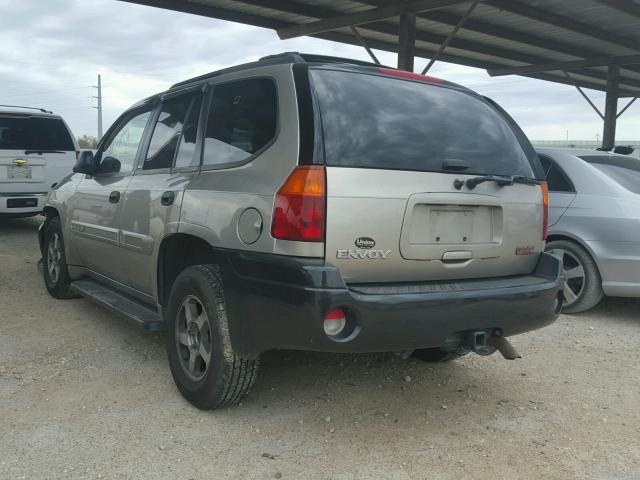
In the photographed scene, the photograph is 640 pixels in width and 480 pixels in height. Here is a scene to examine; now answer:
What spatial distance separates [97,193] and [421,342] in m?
2.92

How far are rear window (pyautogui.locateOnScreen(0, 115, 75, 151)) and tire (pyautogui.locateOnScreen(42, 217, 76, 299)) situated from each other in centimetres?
408

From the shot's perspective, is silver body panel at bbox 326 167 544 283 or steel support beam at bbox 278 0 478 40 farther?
steel support beam at bbox 278 0 478 40

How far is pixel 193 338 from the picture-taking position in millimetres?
3324

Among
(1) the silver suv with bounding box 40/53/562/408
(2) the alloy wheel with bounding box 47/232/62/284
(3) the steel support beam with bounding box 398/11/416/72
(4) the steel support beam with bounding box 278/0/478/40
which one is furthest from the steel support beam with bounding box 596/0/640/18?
(2) the alloy wheel with bounding box 47/232/62/284

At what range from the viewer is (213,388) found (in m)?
3.06

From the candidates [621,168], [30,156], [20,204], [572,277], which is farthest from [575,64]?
[20,204]

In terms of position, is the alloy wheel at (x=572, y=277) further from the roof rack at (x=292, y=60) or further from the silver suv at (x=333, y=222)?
the roof rack at (x=292, y=60)

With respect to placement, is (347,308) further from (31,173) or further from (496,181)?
(31,173)

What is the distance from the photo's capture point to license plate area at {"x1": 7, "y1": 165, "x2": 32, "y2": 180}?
350 inches

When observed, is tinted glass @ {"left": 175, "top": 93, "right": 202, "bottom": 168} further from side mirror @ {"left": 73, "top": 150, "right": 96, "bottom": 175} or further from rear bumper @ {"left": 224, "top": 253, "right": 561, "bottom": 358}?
side mirror @ {"left": 73, "top": 150, "right": 96, "bottom": 175}

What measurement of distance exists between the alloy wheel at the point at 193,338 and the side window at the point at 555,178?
3797 mm

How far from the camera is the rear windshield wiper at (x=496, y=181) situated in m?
2.99

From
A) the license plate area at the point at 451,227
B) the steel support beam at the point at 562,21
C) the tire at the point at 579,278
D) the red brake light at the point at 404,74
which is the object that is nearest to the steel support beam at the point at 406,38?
the steel support beam at the point at 562,21

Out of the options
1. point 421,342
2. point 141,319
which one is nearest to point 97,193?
point 141,319
